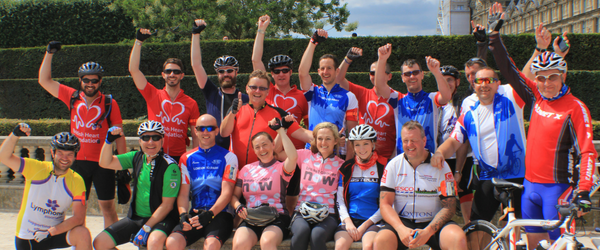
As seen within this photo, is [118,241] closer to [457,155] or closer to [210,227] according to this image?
[210,227]

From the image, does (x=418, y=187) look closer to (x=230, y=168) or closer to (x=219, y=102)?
(x=230, y=168)

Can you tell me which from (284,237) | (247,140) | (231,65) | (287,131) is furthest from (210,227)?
(231,65)

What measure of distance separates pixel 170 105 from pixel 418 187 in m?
3.08

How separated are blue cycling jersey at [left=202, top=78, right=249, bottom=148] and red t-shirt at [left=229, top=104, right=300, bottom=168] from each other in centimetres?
29

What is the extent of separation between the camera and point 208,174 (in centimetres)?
420

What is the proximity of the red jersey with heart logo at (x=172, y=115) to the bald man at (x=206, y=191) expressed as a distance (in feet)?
1.77

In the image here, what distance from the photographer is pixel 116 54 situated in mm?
15008

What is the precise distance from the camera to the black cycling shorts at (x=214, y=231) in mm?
3865

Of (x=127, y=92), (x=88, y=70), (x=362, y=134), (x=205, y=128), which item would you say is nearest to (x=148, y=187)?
(x=205, y=128)

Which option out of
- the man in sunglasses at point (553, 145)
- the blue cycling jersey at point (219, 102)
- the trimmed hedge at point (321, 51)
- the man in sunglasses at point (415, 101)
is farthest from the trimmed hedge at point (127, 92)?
the man in sunglasses at point (553, 145)

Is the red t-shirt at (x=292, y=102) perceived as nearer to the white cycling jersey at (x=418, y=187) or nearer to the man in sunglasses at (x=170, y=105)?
the man in sunglasses at (x=170, y=105)

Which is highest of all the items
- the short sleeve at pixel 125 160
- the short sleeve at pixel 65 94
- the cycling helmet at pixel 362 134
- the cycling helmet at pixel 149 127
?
the short sleeve at pixel 65 94

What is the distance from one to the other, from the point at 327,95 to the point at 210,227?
6.66 feet

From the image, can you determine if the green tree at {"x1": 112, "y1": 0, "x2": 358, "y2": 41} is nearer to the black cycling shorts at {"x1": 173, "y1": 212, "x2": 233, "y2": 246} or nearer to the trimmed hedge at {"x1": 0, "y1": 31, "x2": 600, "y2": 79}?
the trimmed hedge at {"x1": 0, "y1": 31, "x2": 600, "y2": 79}
